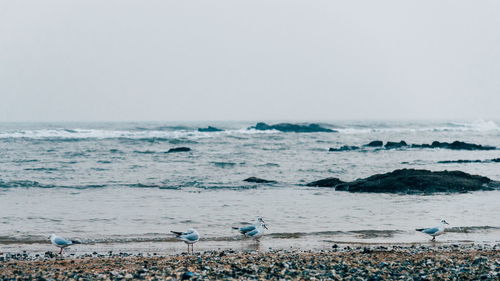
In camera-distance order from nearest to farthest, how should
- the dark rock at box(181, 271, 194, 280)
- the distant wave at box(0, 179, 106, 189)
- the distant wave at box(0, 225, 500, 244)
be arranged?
the dark rock at box(181, 271, 194, 280)
the distant wave at box(0, 225, 500, 244)
the distant wave at box(0, 179, 106, 189)

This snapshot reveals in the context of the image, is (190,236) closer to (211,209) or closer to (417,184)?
(211,209)

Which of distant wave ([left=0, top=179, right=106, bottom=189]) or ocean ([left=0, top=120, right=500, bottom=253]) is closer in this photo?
ocean ([left=0, top=120, right=500, bottom=253])

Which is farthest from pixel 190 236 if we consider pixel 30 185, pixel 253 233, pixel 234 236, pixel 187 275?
pixel 30 185

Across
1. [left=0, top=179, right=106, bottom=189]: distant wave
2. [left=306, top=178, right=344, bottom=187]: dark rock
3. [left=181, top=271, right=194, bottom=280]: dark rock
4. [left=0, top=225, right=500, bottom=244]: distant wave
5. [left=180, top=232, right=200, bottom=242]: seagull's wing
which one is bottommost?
[left=0, top=179, right=106, bottom=189]: distant wave

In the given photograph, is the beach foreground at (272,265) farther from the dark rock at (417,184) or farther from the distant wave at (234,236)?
the dark rock at (417,184)

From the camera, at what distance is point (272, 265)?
32.1 feet

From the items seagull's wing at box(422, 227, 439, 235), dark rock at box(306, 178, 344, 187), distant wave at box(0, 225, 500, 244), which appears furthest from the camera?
dark rock at box(306, 178, 344, 187)

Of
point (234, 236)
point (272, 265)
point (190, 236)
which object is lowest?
point (234, 236)

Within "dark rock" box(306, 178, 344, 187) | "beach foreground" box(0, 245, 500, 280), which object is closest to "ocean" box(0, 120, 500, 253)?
"dark rock" box(306, 178, 344, 187)

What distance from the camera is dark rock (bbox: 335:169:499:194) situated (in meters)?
22.5

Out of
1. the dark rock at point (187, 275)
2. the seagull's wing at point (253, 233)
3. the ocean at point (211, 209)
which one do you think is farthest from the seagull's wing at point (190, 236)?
the dark rock at point (187, 275)

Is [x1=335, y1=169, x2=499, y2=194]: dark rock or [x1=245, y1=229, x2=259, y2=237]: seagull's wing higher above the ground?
[x1=335, y1=169, x2=499, y2=194]: dark rock

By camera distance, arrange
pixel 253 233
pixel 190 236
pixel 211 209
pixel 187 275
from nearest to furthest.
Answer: pixel 187 275, pixel 190 236, pixel 253 233, pixel 211 209

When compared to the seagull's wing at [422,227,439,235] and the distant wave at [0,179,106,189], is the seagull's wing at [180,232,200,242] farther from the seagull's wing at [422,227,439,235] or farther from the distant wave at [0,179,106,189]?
the distant wave at [0,179,106,189]
